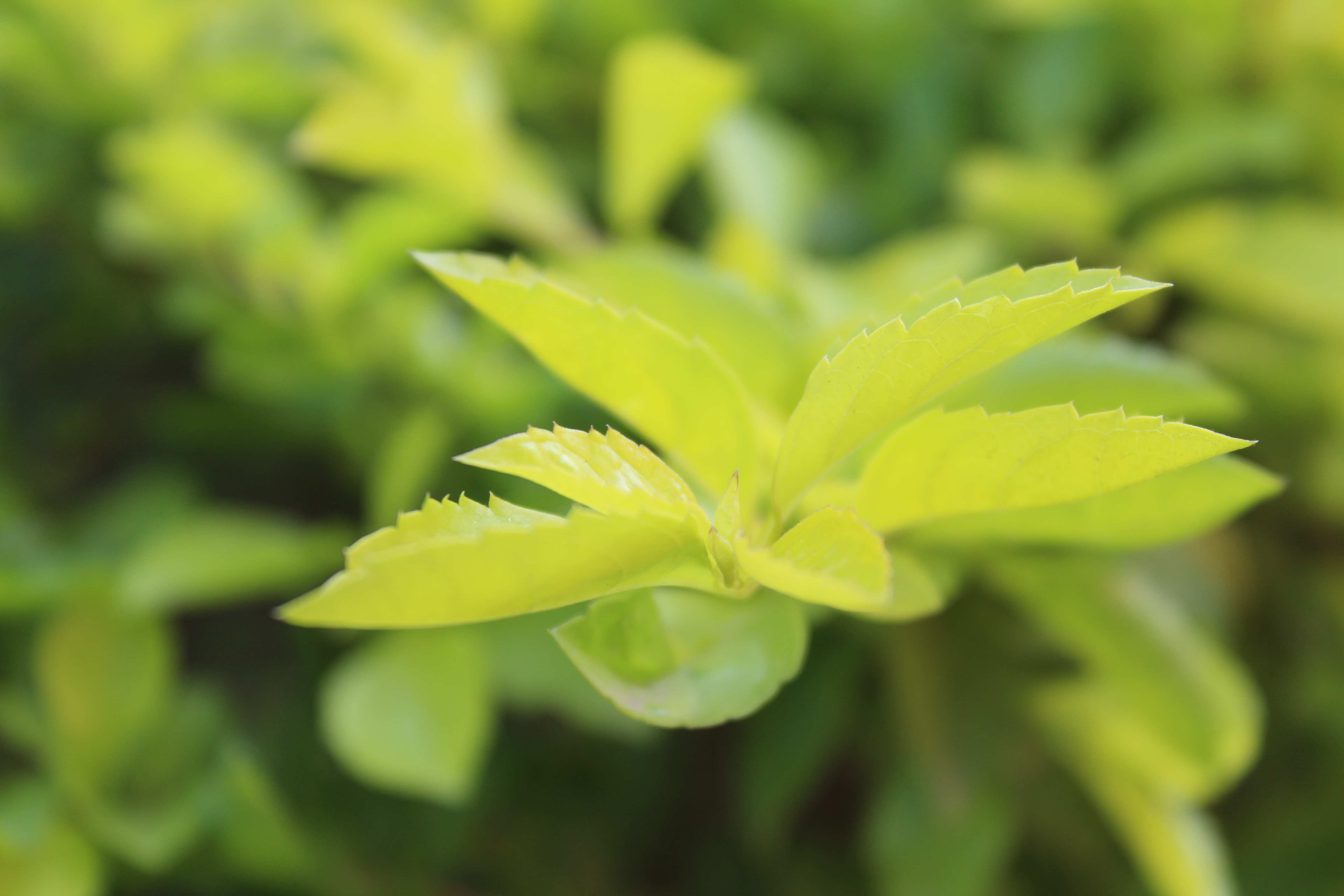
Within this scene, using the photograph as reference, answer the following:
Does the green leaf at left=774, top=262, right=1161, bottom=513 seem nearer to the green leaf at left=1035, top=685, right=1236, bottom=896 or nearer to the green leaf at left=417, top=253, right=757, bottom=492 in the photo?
the green leaf at left=417, top=253, right=757, bottom=492

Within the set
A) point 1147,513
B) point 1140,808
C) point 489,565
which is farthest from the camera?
point 1140,808

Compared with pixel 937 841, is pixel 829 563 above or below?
above

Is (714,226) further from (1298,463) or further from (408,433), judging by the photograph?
(1298,463)

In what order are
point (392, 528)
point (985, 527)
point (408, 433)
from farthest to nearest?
point (408, 433), point (985, 527), point (392, 528)

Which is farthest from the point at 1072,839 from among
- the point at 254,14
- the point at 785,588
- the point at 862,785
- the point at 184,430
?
the point at 254,14

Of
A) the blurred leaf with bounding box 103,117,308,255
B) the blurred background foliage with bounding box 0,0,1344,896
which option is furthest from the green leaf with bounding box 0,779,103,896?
the blurred leaf with bounding box 103,117,308,255

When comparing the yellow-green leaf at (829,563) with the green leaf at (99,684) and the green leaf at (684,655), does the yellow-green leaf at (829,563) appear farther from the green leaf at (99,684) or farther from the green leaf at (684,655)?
the green leaf at (99,684)

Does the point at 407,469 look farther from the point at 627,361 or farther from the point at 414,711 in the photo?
the point at 627,361

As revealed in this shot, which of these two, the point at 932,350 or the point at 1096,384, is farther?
the point at 1096,384

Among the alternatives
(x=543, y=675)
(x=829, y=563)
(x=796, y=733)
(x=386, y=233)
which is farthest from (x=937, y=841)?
(x=386, y=233)
